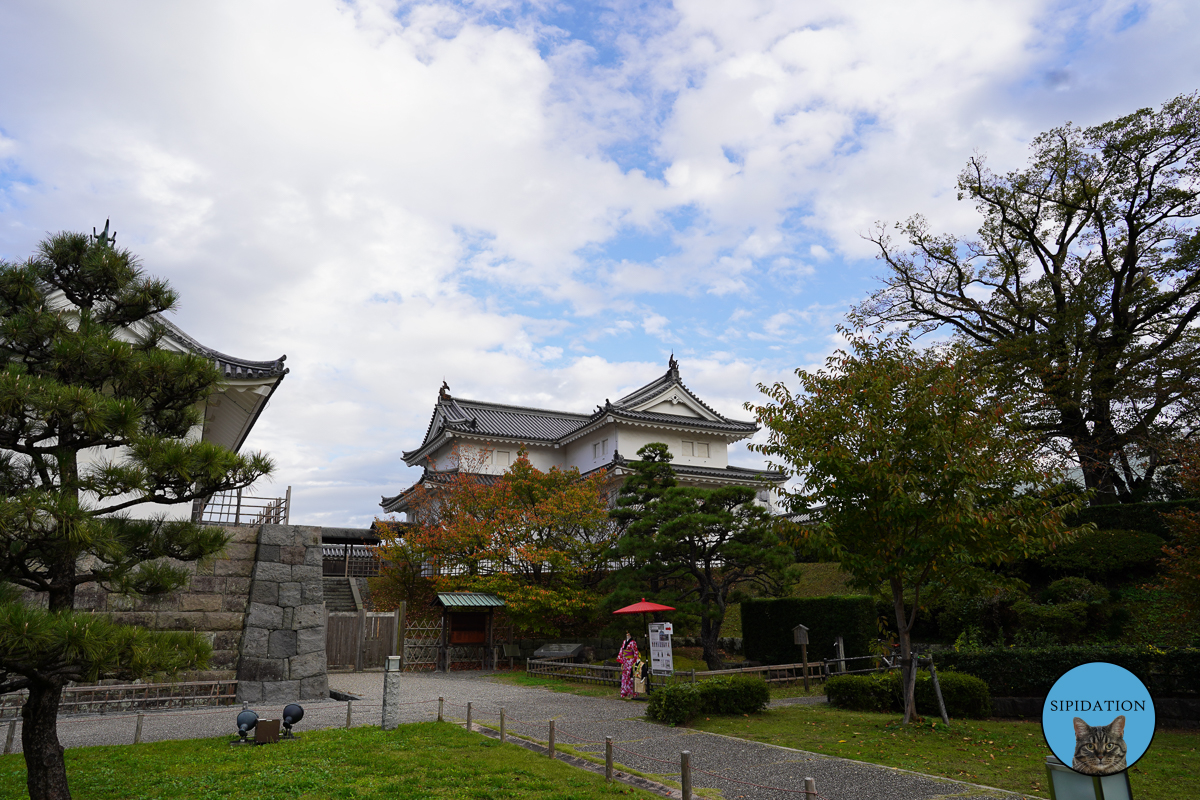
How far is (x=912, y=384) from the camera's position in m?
11.9

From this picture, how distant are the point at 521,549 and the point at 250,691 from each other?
1019 centimetres

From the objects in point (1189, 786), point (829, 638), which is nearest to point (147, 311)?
point (1189, 786)

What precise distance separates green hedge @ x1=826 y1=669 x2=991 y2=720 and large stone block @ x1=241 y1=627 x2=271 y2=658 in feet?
38.3

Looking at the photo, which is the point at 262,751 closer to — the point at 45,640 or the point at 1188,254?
the point at 45,640

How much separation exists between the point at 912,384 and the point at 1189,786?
6428 mm

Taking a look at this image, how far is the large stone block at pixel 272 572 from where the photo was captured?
14477 mm

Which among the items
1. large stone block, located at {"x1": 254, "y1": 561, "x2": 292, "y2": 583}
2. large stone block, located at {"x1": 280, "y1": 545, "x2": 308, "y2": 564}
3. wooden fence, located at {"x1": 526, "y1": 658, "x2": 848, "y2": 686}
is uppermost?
large stone block, located at {"x1": 280, "y1": 545, "x2": 308, "y2": 564}

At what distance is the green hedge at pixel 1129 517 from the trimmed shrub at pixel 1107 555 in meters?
0.71

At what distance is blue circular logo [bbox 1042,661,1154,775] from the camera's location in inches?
153

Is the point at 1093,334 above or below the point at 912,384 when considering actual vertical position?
above

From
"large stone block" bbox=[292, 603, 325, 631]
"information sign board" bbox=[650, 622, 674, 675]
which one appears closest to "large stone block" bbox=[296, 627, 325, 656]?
"large stone block" bbox=[292, 603, 325, 631]

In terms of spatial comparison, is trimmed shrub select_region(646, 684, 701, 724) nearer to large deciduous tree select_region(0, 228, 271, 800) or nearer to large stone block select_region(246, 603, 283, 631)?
large deciduous tree select_region(0, 228, 271, 800)

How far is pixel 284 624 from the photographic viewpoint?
1431cm

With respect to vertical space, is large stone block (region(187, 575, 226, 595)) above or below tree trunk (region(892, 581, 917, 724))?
above
